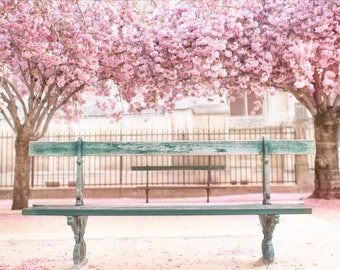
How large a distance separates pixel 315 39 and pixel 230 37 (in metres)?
2.43

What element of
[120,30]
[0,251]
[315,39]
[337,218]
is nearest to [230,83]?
[315,39]

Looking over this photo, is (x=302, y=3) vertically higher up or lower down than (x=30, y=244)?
higher up

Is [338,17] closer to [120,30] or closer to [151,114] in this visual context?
[120,30]

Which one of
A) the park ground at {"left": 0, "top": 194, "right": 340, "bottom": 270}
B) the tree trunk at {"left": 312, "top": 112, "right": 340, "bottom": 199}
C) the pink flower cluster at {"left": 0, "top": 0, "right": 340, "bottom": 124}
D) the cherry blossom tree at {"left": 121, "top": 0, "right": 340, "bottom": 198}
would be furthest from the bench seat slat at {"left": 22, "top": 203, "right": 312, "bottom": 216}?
the tree trunk at {"left": 312, "top": 112, "right": 340, "bottom": 199}

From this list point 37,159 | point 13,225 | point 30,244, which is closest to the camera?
point 30,244

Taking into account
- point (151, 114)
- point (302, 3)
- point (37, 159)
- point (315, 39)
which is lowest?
point (37, 159)

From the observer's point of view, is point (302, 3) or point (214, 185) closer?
point (302, 3)

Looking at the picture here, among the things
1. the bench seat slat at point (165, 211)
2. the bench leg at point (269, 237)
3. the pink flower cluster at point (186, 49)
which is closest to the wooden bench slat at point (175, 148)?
the bench seat slat at point (165, 211)

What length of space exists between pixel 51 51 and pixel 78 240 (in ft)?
22.3

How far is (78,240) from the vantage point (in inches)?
209

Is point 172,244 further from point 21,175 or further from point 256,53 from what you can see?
point 256,53

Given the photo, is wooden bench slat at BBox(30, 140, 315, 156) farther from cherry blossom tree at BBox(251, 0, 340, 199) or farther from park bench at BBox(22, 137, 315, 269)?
cherry blossom tree at BBox(251, 0, 340, 199)

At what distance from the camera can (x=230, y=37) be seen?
41.5 feet

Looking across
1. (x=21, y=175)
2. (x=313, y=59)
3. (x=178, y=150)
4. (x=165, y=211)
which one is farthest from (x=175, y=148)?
(x=313, y=59)
